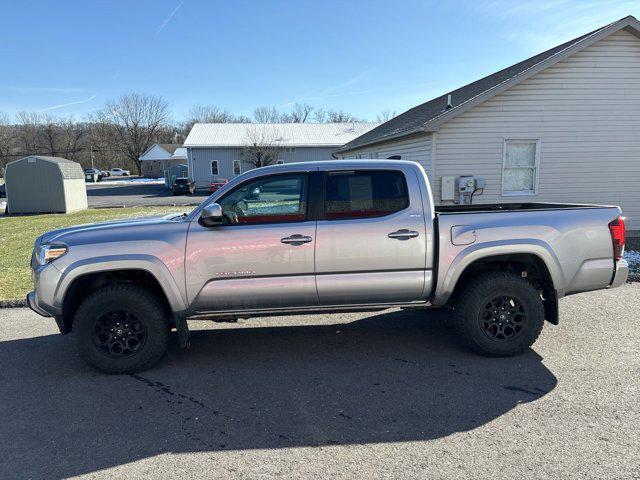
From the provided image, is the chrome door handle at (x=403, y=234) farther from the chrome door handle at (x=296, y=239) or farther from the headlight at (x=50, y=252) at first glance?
the headlight at (x=50, y=252)

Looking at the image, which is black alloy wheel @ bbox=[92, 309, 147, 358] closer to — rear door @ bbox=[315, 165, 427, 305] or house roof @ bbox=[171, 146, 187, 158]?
rear door @ bbox=[315, 165, 427, 305]

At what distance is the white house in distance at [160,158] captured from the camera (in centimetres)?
6498

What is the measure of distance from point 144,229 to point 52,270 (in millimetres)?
876

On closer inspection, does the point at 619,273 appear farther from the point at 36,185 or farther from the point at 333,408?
the point at 36,185

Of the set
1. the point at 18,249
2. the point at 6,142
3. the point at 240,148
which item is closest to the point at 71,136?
the point at 6,142

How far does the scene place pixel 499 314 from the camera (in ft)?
13.7

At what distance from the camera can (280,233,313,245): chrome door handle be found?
389cm

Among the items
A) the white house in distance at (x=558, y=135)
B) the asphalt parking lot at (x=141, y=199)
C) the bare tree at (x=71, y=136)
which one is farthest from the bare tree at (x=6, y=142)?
the white house in distance at (x=558, y=135)

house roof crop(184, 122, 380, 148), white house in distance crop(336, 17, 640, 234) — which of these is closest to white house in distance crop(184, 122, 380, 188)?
house roof crop(184, 122, 380, 148)

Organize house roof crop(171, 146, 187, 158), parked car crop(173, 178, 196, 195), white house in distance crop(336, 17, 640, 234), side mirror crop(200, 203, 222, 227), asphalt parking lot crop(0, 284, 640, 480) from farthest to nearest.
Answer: house roof crop(171, 146, 187, 158) → parked car crop(173, 178, 196, 195) → white house in distance crop(336, 17, 640, 234) → side mirror crop(200, 203, 222, 227) → asphalt parking lot crop(0, 284, 640, 480)

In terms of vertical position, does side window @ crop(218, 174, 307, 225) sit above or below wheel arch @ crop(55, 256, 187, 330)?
above

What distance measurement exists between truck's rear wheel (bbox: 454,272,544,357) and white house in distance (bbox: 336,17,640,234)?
7211 mm

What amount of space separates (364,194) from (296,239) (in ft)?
2.66

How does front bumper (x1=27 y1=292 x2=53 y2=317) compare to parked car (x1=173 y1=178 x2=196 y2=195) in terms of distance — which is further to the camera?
parked car (x1=173 y1=178 x2=196 y2=195)
